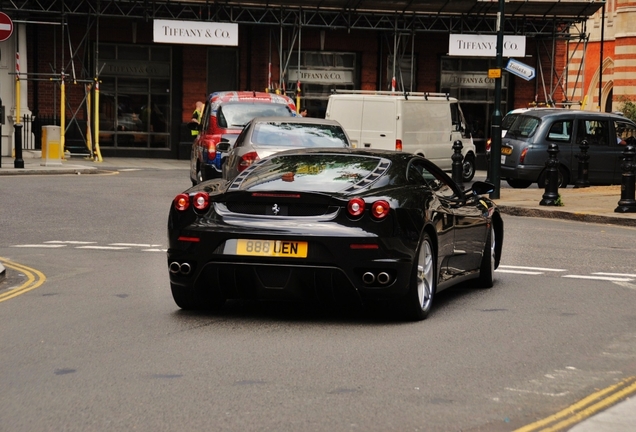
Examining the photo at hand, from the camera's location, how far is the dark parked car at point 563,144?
25.5 metres

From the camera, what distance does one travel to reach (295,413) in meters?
5.95

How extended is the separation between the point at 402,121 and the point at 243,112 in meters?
5.35

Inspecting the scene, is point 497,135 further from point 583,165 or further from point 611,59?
point 611,59

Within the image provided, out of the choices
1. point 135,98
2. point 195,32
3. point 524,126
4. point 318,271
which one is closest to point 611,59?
point 135,98

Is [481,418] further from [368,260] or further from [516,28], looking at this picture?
[516,28]

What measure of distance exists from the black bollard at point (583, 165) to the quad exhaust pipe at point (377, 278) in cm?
1782

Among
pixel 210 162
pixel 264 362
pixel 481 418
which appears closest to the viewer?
pixel 481 418

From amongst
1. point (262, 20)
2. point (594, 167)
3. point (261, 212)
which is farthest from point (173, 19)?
point (261, 212)

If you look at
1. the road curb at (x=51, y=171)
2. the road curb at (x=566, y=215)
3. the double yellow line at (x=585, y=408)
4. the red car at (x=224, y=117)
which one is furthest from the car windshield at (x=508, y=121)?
the double yellow line at (x=585, y=408)

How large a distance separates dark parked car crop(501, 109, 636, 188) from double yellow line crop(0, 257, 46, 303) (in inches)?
592

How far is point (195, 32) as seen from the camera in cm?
3441

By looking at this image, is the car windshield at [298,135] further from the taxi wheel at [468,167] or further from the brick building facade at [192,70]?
the brick building facade at [192,70]

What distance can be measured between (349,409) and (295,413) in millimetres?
281

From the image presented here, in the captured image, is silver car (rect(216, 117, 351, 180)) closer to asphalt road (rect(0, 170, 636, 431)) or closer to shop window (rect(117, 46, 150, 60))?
asphalt road (rect(0, 170, 636, 431))
